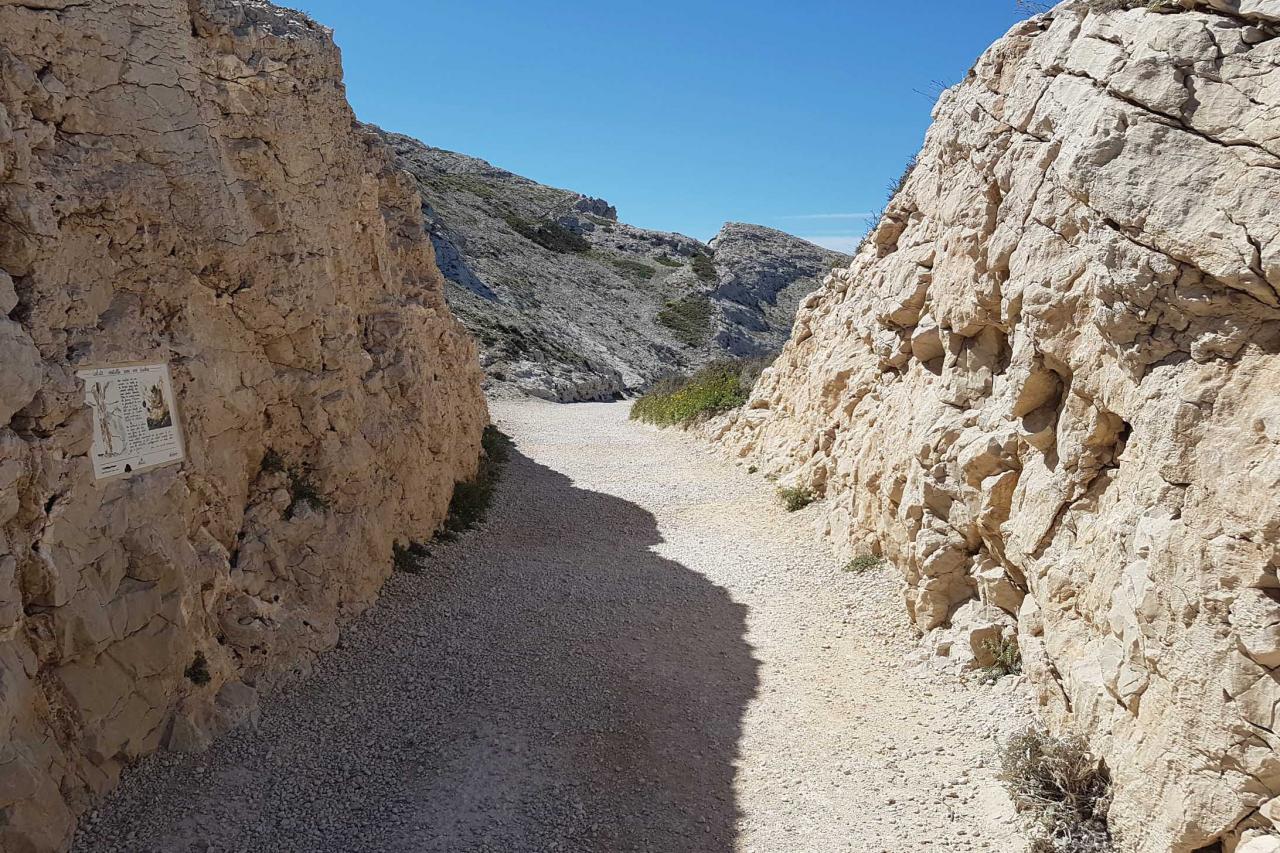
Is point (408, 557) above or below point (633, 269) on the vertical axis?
below

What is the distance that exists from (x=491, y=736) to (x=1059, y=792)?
4.37 meters

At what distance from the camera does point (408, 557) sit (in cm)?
1021

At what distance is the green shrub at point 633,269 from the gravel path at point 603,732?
57.2 m

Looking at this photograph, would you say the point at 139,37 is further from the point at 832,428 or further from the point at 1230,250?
the point at 832,428

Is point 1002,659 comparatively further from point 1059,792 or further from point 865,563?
point 865,563

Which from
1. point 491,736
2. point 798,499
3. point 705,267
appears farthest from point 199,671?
point 705,267

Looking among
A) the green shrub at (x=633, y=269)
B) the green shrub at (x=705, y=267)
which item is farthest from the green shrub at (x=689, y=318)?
the green shrub at (x=633, y=269)

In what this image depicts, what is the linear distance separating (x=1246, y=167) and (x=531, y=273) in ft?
168

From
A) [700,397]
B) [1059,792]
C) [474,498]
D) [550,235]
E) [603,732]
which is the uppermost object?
[550,235]

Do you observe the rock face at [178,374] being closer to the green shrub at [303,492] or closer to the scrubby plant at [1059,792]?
the green shrub at [303,492]

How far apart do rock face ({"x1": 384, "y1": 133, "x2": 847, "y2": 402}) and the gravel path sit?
70.6ft

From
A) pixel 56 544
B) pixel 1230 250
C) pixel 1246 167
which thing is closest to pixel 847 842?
pixel 1230 250

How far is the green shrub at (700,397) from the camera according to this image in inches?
835

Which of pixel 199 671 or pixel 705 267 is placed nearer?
pixel 199 671
